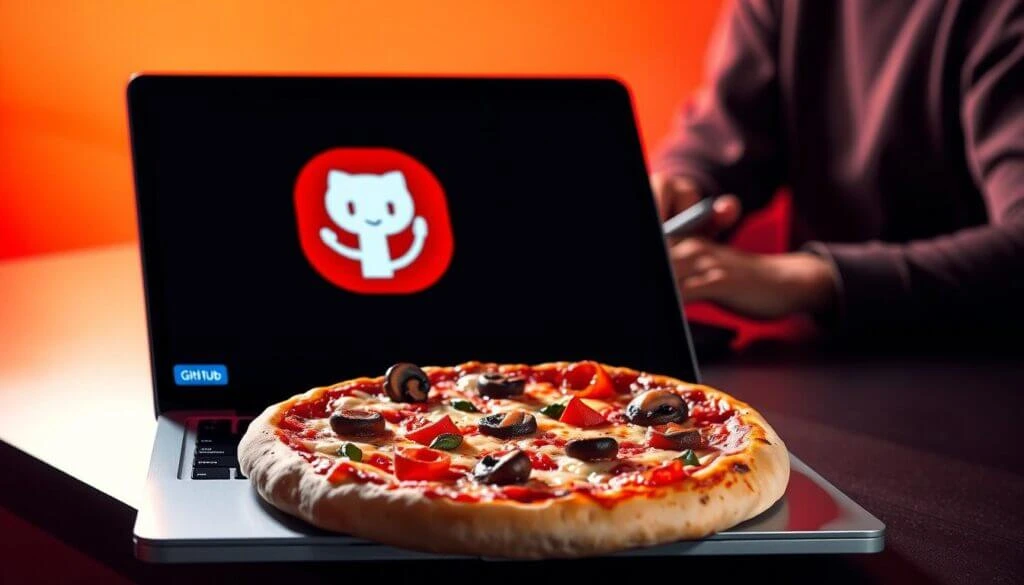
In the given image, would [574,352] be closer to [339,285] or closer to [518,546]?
[339,285]

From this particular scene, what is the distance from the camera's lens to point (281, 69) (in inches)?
134

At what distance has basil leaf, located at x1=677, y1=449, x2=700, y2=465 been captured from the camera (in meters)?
0.78

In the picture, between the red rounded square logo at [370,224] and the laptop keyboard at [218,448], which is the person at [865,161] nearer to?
the red rounded square logo at [370,224]

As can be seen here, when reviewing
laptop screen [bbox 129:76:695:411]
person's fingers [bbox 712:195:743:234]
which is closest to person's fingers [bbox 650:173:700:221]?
person's fingers [bbox 712:195:743:234]

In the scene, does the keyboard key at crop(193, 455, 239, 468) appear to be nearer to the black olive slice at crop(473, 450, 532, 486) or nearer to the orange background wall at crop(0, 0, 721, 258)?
the black olive slice at crop(473, 450, 532, 486)

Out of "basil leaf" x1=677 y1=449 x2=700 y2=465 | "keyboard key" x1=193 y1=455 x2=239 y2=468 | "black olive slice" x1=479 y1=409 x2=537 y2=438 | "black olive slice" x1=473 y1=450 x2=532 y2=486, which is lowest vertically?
"keyboard key" x1=193 y1=455 x2=239 y2=468

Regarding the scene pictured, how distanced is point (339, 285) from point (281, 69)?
2.45 metres

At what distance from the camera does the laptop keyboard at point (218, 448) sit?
811 millimetres

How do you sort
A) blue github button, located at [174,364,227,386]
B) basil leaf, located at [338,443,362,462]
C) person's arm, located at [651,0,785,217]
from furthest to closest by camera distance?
1. person's arm, located at [651,0,785,217]
2. blue github button, located at [174,364,227,386]
3. basil leaf, located at [338,443,362,462]

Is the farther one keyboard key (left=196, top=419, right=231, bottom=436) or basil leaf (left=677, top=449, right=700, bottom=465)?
keyboard key (left=196, top=419, right=231, bottom=436)

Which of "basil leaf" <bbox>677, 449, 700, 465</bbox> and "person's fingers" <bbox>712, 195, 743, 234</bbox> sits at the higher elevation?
"basil leaf" <bbox>677, 449, 700, 465</bbox>

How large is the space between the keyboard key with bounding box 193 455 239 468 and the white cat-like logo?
288 millimetres

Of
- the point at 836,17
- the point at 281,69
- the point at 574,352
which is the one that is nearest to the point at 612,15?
the point at 281,69

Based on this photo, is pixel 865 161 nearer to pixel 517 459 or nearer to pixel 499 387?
pixel 499 387
